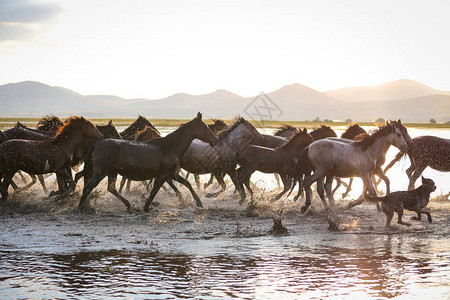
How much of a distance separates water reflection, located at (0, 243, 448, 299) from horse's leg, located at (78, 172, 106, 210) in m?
3.44

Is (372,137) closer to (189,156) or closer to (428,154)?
(428,154)

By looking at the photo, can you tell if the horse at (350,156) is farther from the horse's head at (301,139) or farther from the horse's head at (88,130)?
the horse's head at (88,130)

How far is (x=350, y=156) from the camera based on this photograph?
1260 centimetres

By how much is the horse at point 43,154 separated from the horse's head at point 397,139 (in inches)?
258

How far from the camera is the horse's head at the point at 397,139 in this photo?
12.9 metres

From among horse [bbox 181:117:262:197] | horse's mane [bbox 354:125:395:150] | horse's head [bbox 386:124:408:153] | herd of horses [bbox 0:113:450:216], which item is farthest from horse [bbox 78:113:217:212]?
horse's head [bbox 386:124:408:153]

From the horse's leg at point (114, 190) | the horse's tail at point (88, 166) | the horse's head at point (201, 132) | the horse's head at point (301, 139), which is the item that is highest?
the horse's head at point (201, 132)

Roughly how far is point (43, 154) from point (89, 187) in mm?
1456

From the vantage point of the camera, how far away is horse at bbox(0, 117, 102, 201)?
1270 centimetres

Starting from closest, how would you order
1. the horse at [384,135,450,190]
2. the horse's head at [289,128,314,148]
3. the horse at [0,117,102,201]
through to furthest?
1. the horse at [0,117,102,201]
2. the horse's head at [289,128,314,148]
3. the horse at [384,135,450,190]

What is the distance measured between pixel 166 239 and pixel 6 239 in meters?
2.52

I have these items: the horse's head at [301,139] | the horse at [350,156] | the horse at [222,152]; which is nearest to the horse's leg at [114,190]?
the horse at [222,152]

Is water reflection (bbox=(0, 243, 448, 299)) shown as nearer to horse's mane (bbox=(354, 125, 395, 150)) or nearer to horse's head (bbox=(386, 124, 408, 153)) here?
horse's mane (bbox=(354, 125, 395, 150))

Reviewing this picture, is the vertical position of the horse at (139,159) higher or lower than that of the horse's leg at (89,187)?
higher
